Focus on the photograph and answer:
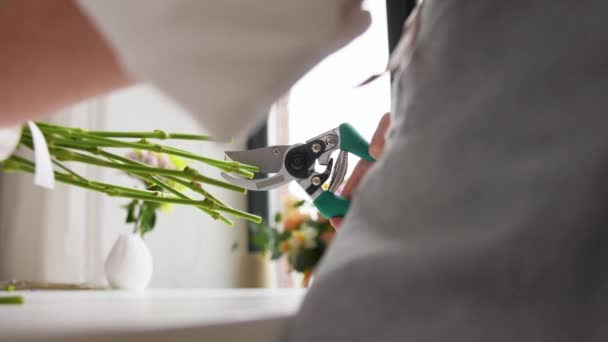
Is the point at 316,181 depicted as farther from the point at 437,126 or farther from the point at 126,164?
the point at 437,126

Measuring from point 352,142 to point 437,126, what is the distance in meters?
0.37

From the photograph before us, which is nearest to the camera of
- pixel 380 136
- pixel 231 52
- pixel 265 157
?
pixel 231 52

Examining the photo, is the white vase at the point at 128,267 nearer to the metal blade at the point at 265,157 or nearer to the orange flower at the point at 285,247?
the metal blade at the point at 265,157

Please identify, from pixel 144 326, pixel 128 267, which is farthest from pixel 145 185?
pixel 144 326

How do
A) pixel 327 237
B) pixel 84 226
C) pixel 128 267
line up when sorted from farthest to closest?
pixel 84 226 < pixel 327 237 < pixel 128 267

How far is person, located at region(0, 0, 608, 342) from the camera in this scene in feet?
0.84

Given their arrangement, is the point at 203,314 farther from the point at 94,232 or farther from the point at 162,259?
the point at 162,259

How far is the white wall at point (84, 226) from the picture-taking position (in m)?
1.69

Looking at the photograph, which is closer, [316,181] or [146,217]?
[316,181]

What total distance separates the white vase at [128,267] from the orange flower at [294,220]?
27.7 inches

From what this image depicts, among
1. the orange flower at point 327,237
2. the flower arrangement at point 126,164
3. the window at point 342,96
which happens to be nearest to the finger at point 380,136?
the flower arrangement at point 126,164

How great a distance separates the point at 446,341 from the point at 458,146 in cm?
10

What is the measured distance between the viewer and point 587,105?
0.30 metres

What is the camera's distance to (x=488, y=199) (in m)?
0.29
